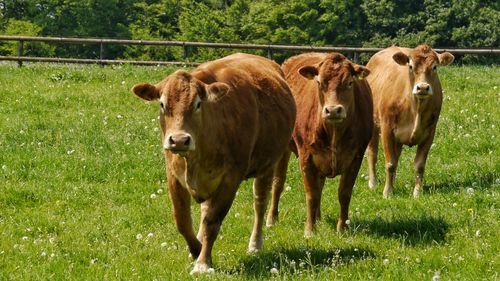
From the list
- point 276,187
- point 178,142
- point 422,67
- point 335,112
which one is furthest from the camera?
point 422,67

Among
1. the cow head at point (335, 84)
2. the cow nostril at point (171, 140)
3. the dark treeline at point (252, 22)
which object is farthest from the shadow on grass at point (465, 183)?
the dark treeline at point (252, 22)

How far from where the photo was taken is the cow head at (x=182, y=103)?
6551 millimetres

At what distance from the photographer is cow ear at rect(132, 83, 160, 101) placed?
7.08m

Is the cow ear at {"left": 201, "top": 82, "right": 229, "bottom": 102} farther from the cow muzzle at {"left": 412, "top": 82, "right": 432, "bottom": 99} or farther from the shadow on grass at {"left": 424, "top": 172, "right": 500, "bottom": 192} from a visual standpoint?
the cow muzzle at {"left": 412, "top": 82, "right": 432, "bottom": 99}

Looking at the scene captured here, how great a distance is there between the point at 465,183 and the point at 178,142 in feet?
18.3

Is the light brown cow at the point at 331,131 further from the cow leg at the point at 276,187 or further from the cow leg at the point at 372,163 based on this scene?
the cow leg at the point at 372,163

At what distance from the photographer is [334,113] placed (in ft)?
28.2

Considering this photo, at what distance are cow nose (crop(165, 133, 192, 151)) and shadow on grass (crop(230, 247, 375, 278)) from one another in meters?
1.31

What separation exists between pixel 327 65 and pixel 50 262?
3761 millimetres

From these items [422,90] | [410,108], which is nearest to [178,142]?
[422,90]

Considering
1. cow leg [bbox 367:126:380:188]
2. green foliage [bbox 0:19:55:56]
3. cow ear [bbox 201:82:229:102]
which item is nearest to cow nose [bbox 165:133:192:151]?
cow ear [bbox 201:82:229:102]

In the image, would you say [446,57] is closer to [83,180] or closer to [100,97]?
[83,180]

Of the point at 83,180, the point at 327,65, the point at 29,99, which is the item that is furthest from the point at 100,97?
the point at 327,65

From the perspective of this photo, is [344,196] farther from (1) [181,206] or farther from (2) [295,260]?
(1) [181,206]
